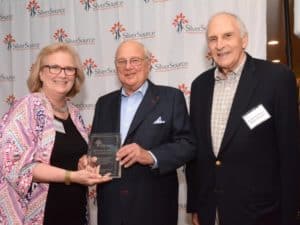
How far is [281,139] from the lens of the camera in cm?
185

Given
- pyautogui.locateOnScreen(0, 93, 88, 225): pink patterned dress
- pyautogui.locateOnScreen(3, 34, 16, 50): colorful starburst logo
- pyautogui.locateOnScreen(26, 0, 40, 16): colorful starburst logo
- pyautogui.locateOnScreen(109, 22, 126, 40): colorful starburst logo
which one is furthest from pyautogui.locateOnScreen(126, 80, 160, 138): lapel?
pyautogui.locateOnScreen(3, 34, 16, 50): colorful starburst logo

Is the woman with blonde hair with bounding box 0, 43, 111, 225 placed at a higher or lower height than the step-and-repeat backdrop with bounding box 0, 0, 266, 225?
lower

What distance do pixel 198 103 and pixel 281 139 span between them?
0.52 metres

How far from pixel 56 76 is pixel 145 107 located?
1.87 ft

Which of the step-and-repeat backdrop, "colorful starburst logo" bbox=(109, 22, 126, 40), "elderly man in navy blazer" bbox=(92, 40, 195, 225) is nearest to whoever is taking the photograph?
"elderly man in navy blazer" bbox=(92, 40, 195, 225)

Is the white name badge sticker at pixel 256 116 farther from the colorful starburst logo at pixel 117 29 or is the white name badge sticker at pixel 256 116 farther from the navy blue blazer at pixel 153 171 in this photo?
the colorful starburst logo at pixel 117 29

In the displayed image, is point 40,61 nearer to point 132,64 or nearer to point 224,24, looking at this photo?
point 132,64

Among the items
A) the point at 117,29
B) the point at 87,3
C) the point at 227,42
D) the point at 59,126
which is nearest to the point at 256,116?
the point at 227,42

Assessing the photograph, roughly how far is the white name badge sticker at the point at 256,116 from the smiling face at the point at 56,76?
1095 mm

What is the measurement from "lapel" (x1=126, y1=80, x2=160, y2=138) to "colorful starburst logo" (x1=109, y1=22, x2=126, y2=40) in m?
1.14

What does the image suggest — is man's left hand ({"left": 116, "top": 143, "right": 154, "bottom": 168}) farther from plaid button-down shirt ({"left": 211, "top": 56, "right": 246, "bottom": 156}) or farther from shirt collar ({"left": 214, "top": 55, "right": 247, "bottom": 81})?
shirt collar ({"left": 214, "top": 55, "right": 247, "bottom": 81})

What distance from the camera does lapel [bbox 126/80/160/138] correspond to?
2180mm

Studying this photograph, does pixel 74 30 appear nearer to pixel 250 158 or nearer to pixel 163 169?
pixel 163 169

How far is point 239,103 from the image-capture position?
1927mm
